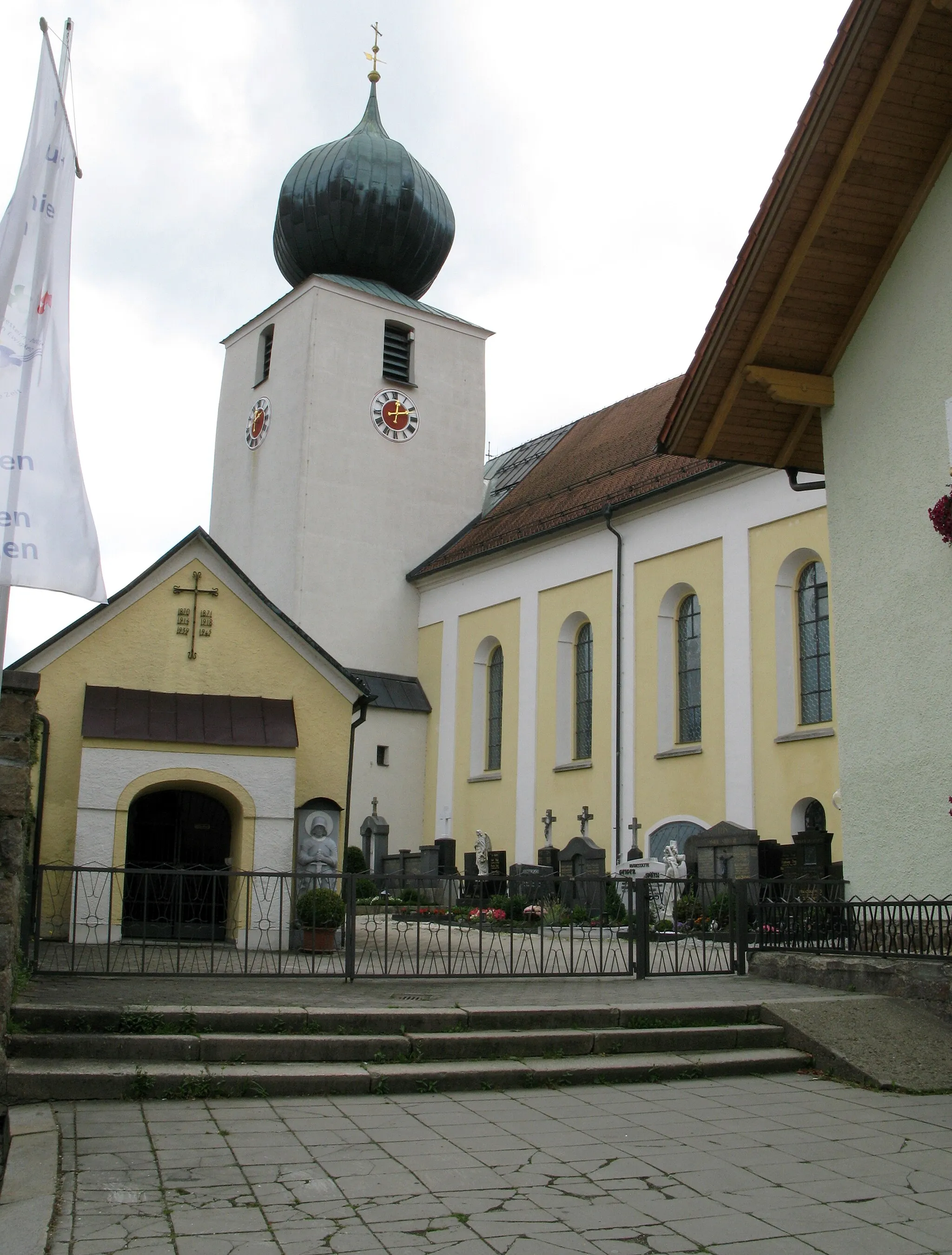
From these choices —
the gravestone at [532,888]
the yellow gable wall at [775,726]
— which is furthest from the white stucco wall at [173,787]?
the yellow gable wall at [775,726]

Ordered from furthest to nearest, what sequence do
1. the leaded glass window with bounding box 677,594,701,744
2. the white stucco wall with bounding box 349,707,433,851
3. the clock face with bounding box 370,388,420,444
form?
the clock face with bounding box 370,388,420,444 → the white stucco wall with bounding box 349,707,433,851 → the leaded glass window with bounding box 677,594,701,744

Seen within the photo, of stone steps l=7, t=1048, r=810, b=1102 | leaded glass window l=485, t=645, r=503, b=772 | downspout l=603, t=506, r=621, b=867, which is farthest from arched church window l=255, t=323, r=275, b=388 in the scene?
stone steps l=7, t=1048, r=810, b=1102

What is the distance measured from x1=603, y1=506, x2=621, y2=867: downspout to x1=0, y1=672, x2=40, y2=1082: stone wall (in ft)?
60.9

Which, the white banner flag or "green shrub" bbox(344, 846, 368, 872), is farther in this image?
"green shrub" bbox(344, 846, 368, 872)

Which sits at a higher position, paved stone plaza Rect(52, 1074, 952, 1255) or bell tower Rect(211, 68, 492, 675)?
bell tower Rect(211, 68, 492, 675)

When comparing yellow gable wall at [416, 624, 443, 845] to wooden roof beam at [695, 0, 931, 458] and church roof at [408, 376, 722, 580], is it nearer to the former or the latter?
church roof at [408, 376, 722, 580]

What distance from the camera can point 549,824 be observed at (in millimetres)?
26375

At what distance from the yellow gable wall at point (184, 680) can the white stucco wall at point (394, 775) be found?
14204 mm

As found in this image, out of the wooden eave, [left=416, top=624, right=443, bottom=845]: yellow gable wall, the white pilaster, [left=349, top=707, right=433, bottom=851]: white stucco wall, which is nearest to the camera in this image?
the wooden eave

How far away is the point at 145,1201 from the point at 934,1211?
305 cm

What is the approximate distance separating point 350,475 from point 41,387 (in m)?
26.2

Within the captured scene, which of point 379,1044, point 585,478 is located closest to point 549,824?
point 585,478

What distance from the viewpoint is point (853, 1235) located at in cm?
461

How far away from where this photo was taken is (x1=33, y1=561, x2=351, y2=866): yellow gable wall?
46.9ft
